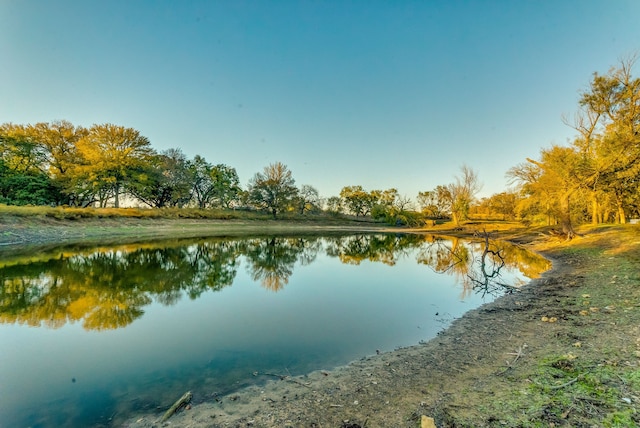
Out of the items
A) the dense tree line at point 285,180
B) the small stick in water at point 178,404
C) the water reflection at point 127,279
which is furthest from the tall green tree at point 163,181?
the small stick in water at point 178,404

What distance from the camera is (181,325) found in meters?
7.25

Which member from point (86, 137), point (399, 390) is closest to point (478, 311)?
point (399, 390)

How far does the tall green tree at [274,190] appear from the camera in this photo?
6369 cm

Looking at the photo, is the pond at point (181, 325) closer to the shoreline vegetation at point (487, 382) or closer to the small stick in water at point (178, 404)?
the small stick in water at point (178, 404)

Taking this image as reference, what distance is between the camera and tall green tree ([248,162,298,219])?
63.7 m

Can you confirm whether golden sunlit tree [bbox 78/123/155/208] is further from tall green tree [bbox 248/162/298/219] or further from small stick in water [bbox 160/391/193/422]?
small stick in water [bbox 160/391/193/422]

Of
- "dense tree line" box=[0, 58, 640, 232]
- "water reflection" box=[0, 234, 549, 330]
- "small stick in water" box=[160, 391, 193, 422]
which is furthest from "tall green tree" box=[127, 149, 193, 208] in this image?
"small stick in water" box=[160, 391, 193, 422]

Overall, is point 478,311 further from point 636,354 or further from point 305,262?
point 305,262

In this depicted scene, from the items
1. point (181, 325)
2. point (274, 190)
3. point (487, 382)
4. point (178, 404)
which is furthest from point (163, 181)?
point (487, 382)

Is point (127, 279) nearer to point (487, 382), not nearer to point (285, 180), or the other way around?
point (487, 382)

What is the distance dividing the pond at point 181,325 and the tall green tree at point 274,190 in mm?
48699

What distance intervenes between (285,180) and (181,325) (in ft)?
194

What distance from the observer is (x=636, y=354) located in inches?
165

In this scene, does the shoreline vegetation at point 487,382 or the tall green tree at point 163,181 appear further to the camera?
the tall green tree at point 163,181
